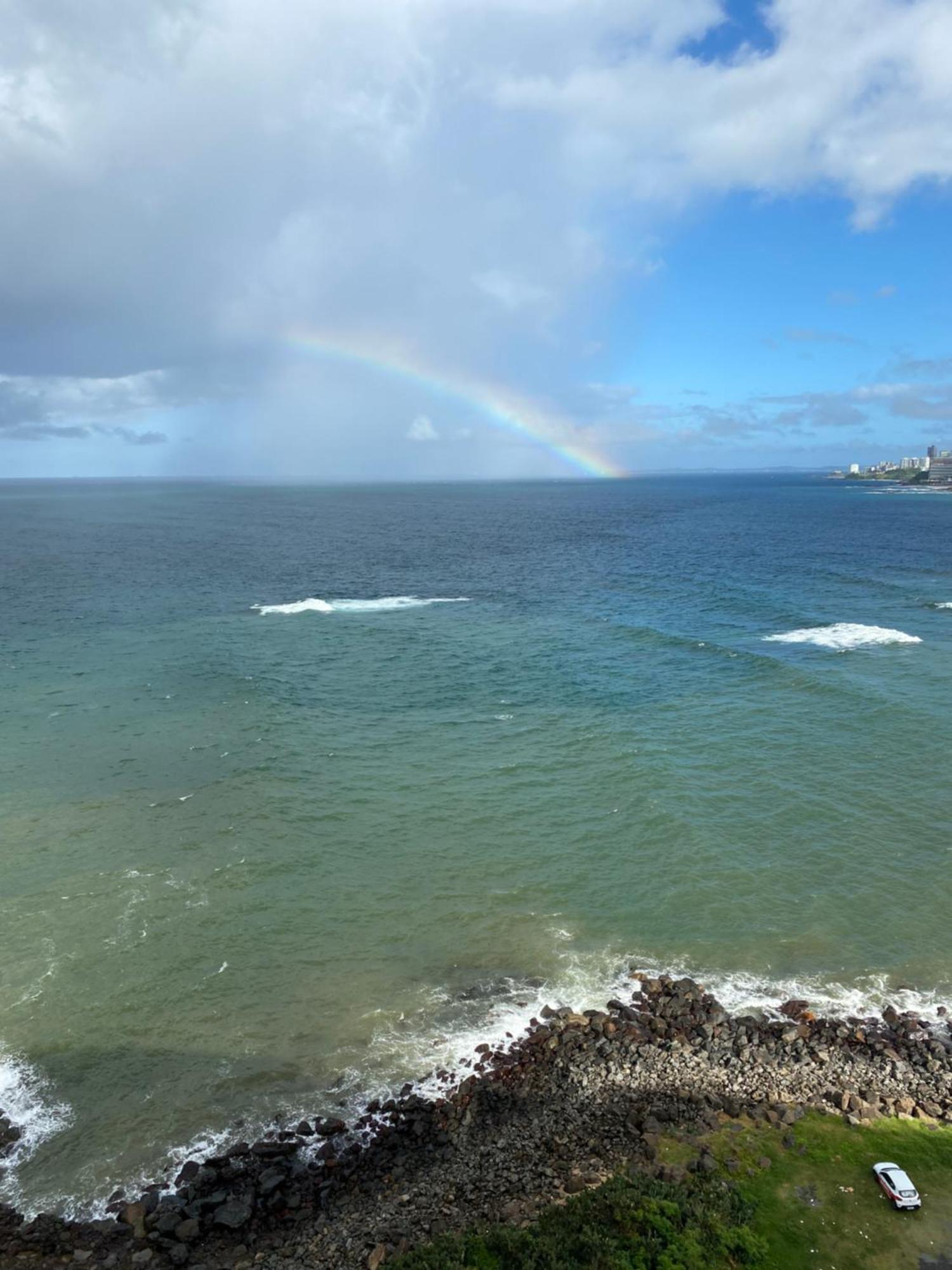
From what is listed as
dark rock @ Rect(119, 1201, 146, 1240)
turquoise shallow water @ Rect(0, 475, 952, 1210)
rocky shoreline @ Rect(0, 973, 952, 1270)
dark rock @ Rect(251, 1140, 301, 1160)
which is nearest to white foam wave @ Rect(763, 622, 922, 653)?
turquoise shallow water @ Rect(0, 475, 952, 1210)

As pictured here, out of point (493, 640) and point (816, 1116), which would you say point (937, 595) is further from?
point (816, 1116)

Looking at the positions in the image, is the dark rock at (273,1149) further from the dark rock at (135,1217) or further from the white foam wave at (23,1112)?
the white foam wave at (23,1112)

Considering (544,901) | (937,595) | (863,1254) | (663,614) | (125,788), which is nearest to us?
(863,1254)

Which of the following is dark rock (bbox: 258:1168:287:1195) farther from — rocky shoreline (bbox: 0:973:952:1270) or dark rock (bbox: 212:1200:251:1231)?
dark rock (bbox: 212:1200:251:1231)

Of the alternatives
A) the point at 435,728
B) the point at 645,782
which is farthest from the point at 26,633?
the point at 645,782

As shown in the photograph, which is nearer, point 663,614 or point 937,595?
point 663,614

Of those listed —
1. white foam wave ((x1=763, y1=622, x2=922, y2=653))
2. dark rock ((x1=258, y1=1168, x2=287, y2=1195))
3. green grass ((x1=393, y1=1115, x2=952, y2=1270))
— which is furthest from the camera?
white foam wave ((x1=763, y1=622, x2=922, y2=653))

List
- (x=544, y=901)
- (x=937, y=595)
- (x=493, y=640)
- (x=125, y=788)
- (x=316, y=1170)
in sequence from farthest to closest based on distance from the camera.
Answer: (x=937, y=595)
(x=493, y=640)
(x=125, y=788)
(x=544, y=901)
(x=316, y=1170)
